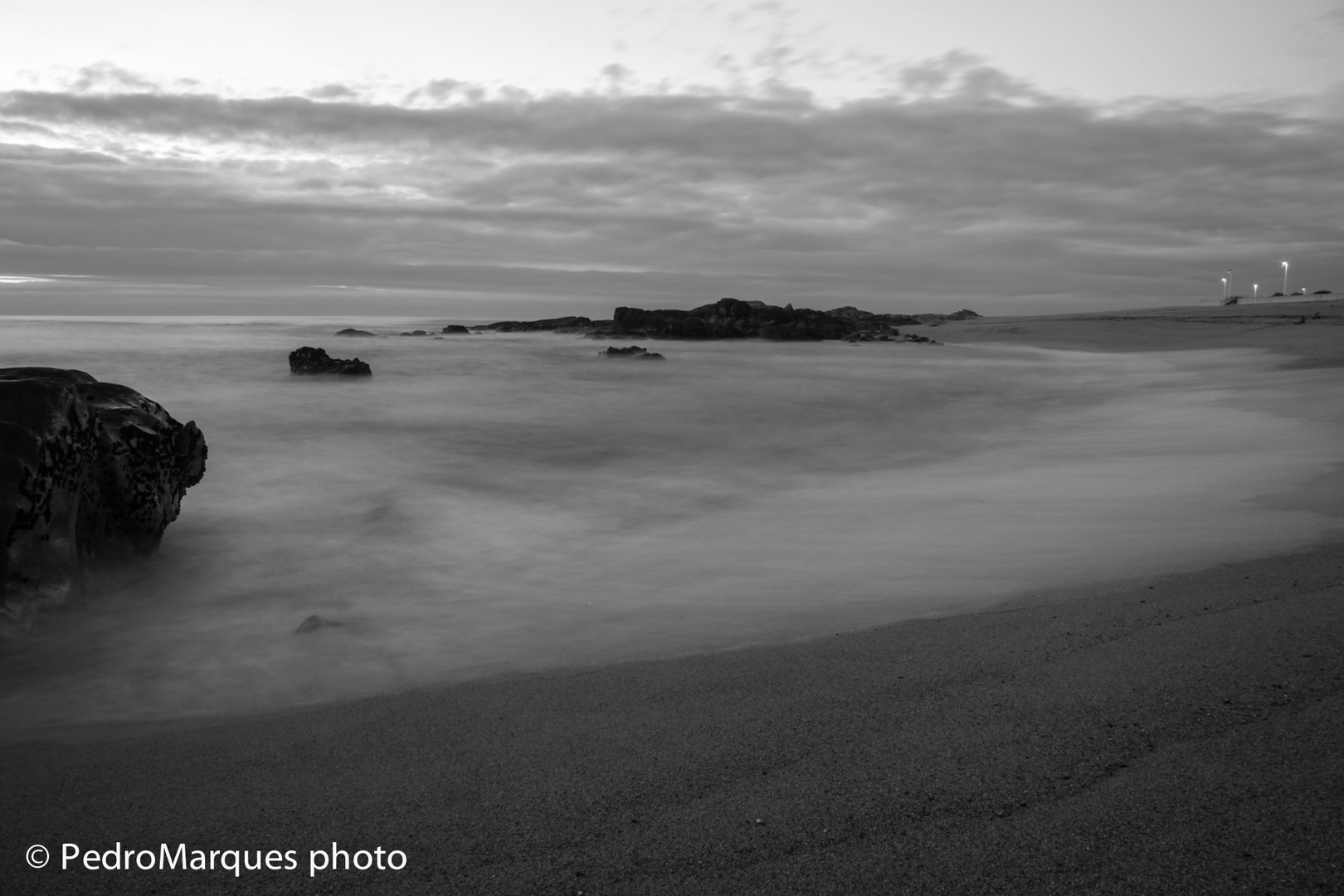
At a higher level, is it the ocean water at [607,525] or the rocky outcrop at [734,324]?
the rocky outcrop at [734,324]

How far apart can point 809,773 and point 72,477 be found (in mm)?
4072

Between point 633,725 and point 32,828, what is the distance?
172 cm

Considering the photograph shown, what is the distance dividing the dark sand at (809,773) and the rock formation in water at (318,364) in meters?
15.9

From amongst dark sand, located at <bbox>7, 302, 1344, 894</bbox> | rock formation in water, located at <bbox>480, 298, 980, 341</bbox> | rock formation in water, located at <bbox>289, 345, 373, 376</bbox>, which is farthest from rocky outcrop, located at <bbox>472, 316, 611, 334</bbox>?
dark sand, located at <bbox>7, 302, 1344, 894</bbox>

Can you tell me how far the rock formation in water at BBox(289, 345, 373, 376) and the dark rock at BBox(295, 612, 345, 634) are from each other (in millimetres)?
14709

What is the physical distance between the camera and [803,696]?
286 cm

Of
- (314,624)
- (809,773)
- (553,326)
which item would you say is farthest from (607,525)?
(553,326)

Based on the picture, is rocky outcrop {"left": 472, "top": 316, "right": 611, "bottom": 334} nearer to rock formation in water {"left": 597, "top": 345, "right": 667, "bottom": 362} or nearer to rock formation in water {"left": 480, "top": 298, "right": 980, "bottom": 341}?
rock formation in water {"left": 480, "top": 298, "right": 980, "bottom": 341}

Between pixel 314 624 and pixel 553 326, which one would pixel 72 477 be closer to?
pixel 314 624

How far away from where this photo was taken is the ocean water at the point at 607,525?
3887mm

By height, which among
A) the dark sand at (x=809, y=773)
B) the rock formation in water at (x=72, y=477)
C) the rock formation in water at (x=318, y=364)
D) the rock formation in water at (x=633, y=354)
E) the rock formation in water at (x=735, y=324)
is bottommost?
the dark sand at (x=809, y=773)

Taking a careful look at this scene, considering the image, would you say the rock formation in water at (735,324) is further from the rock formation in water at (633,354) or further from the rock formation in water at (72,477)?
the rock formation in water at (72,477)

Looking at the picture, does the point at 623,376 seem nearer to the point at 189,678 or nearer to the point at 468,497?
the point at 468,497

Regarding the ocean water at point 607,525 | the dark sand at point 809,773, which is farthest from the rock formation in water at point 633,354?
the dark sand at point 809,773
